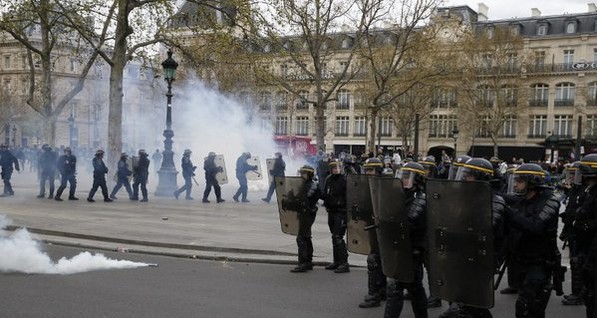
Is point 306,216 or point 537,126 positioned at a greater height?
point 537,126

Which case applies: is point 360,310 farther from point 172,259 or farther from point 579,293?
point 172,259

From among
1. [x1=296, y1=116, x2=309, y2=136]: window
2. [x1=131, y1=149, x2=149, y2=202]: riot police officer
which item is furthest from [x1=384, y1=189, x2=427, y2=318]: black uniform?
[x1=296, y1=116, x2=309, y2=136]: window

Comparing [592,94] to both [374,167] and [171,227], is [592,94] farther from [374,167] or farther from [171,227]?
[374,167]

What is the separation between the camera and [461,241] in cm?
442

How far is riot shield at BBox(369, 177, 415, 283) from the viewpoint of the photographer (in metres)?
5.12

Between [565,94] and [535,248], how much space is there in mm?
54405

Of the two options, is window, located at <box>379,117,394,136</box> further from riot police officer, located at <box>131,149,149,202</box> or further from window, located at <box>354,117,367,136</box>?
riot police officer, located at <box>131,149,149,202</box>

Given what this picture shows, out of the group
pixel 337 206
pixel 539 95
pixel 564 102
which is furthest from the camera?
pixel 539 95

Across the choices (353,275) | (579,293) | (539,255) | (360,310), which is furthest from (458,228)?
(353,275)

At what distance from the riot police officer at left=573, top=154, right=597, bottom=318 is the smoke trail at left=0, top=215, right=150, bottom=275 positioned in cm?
572

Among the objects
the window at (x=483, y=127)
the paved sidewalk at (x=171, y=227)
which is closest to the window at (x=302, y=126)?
the window at (x=483, y=127)

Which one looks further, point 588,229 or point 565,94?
point 565,94

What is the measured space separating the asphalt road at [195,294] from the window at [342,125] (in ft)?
186

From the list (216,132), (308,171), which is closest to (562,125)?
(216,132)
